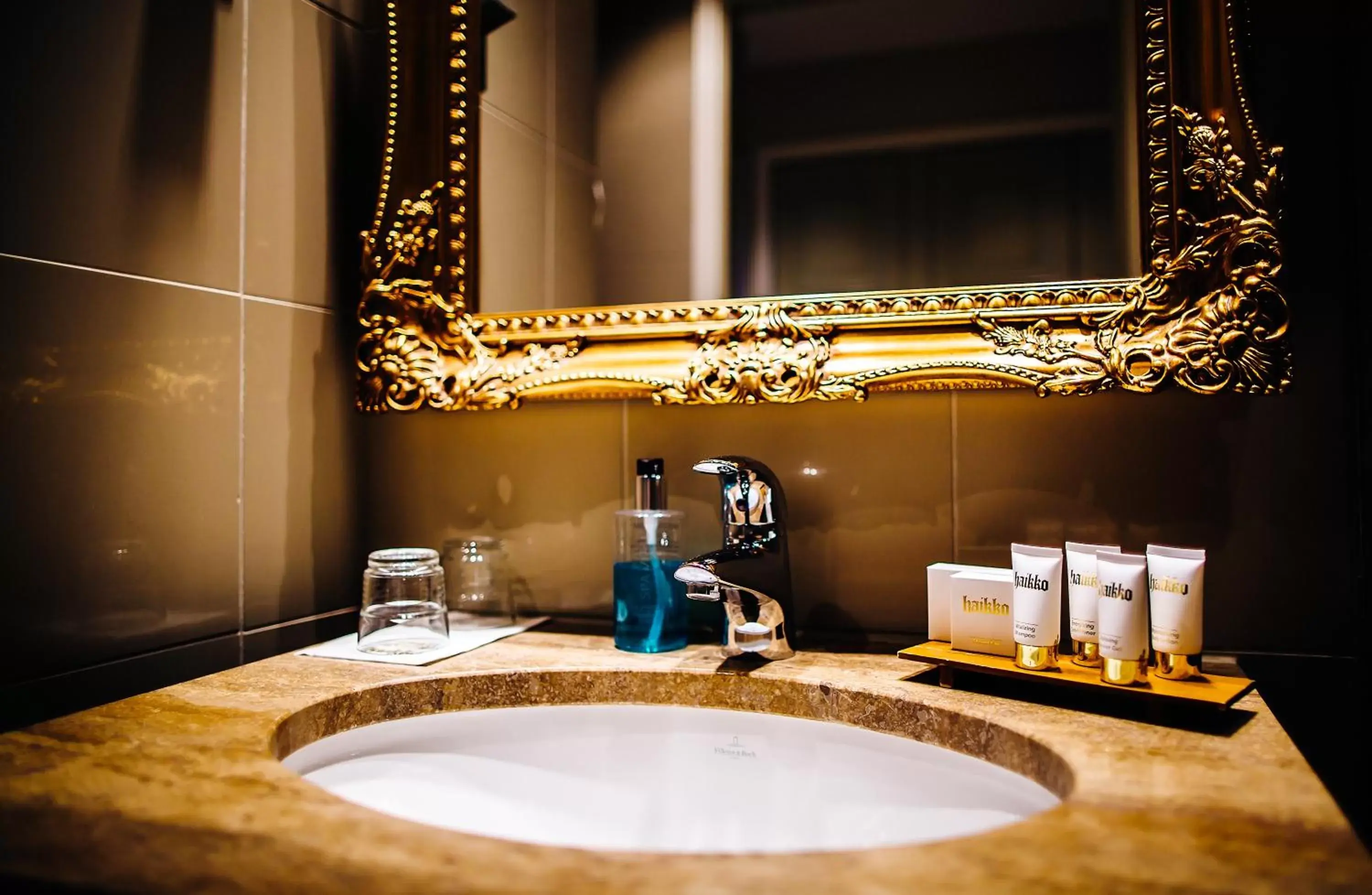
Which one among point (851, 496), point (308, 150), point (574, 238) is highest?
point (308, 150)

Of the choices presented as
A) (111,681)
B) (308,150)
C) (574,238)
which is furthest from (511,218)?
(111,681)

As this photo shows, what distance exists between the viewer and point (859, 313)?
895mm

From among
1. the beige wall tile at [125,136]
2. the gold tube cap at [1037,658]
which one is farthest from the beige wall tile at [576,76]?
the gold tube cap at [1037,658]

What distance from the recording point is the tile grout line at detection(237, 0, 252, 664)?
3.03ft

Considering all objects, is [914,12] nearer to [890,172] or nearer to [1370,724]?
[890,172]

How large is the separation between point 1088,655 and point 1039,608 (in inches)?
2.3

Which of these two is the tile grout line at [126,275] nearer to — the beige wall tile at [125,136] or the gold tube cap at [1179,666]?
the beige wall tile at [125,136]

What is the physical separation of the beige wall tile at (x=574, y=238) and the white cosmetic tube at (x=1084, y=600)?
21.7 inches

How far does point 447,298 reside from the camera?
103 cm

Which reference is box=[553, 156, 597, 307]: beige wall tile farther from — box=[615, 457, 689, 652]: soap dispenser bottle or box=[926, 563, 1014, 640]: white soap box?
box=[926, 563, 1014, 640]: white soap box

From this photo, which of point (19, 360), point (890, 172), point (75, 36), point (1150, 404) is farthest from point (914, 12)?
point (19, 360)

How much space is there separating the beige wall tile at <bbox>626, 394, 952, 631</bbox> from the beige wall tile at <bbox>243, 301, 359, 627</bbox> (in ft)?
1.34

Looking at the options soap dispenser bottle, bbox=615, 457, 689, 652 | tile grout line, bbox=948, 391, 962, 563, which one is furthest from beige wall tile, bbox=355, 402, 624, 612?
tile grout line, bbox=948, 391, 962, 563

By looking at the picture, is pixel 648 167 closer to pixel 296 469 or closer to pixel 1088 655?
pixel 296 469
